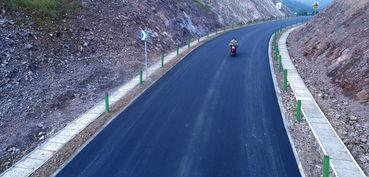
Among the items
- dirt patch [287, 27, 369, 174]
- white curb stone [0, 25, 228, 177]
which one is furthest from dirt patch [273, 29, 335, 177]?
white curb stone [0, 25, 228, 177]

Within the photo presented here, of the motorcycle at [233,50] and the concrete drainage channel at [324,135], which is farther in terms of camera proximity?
the motorcycle at [233,50]

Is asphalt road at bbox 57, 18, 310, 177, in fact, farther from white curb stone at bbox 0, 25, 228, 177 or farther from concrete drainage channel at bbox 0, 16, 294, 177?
white curb stone at bbox 0, 25, 228, 177

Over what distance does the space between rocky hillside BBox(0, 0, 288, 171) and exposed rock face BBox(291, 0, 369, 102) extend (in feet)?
42.2

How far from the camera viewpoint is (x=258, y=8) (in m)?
62.0

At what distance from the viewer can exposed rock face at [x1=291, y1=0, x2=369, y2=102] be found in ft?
46.6

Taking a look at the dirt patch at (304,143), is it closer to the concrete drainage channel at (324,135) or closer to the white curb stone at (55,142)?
the concrete drainage channel at (324,135)

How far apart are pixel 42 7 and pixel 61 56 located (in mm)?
5677

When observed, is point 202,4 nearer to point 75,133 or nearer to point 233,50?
point 233,50

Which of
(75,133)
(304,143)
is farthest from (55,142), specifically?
(304,143)

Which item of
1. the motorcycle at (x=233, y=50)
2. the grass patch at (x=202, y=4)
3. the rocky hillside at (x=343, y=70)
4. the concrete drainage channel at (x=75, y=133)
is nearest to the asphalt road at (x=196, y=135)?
the concrete drainage channel at (x=75, y=133)

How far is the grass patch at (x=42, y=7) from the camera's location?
64.8 feet

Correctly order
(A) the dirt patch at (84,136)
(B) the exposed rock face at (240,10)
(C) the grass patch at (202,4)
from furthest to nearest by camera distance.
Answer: (B) the exposed rock face at (240,10) < (C) the grass patch at (202,4) < (A) the dirt patch at (84,136)

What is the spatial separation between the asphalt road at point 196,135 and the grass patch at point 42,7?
33.1 feet

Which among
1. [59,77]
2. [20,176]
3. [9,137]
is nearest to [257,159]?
[20,176]
